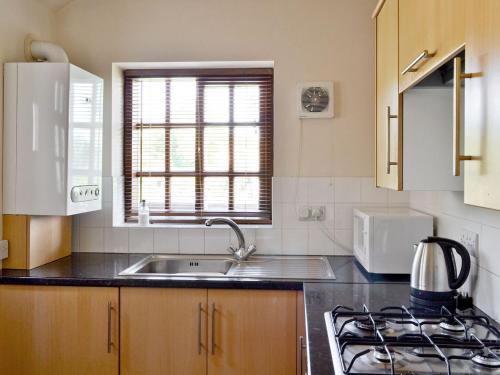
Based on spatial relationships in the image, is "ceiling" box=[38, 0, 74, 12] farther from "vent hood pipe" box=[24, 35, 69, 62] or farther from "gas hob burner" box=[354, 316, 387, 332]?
"gas hob burner" box=[354, 316, 387, 332]

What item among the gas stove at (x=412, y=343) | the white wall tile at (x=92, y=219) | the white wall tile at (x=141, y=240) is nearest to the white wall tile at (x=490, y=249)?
the gas stove at (x=412, y=343)

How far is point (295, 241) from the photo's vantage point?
2619mm

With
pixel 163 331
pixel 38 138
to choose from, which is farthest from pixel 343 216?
pixel 38 138

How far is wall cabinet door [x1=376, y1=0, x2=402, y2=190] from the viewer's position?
5.44ft

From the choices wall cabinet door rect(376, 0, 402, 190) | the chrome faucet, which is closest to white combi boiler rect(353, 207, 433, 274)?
wall cabinet door rect(376, 0, 402, 190)

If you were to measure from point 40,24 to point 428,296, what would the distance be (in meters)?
2.58

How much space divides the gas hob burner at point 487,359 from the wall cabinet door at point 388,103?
0.68m

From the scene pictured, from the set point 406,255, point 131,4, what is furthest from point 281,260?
point 131,4

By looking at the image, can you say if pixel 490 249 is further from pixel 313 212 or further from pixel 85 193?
pixel 85 193

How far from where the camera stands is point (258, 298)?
198 cm

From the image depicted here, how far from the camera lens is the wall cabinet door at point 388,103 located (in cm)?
166

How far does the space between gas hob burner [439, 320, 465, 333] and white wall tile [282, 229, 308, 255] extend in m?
1.27

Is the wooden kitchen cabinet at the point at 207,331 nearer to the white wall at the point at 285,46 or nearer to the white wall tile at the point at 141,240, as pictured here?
the white wall tile at the point at 141,240

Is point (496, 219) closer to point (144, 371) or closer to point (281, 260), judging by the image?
point (281, 260)
